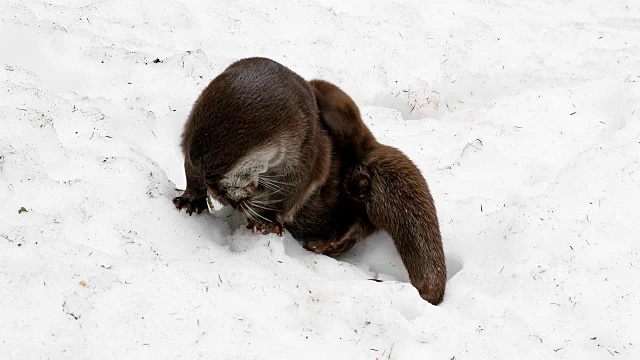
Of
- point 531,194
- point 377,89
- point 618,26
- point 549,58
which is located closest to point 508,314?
point 531,194

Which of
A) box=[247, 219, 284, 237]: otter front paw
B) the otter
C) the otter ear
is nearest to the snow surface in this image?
box=[247, 219, 284, 237]: otter front paw

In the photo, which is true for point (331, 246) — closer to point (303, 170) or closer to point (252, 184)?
point (303, 170)

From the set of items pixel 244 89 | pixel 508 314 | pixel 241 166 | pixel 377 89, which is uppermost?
pixel 244 89

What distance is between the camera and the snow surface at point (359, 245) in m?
3.07

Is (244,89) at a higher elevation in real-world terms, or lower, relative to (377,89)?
higher

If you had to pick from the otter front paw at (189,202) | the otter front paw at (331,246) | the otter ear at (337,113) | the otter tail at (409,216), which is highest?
the otter ear at (337,113)

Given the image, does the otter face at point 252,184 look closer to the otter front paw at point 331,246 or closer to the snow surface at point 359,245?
the snow surface at point 359,245

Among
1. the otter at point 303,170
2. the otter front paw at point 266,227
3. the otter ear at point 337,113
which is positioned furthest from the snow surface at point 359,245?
the otter ear at point 337,113

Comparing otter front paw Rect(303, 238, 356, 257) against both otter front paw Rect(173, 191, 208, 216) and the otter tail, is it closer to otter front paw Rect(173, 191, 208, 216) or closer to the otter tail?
the otter tail

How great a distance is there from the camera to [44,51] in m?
5.04

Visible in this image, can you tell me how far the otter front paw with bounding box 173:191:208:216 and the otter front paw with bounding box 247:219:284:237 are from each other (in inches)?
10.5

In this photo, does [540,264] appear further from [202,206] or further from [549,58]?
[549,58]

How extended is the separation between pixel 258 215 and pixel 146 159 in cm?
82

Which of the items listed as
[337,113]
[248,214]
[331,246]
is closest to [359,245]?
[331,246]
